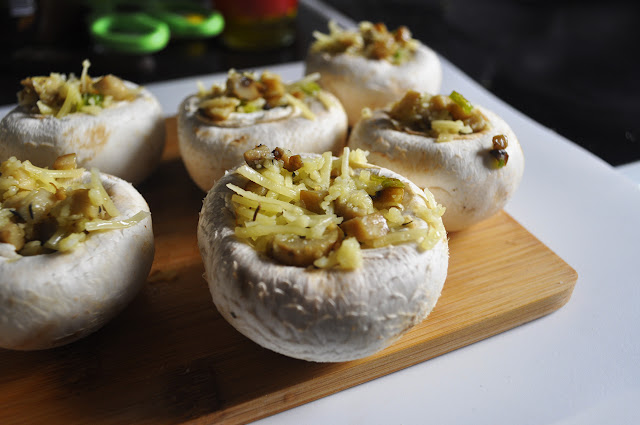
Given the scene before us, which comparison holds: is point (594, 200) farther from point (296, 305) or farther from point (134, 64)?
point (134, 64)

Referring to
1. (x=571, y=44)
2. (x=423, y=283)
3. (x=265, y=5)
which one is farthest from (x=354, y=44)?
(x=571, y=44)

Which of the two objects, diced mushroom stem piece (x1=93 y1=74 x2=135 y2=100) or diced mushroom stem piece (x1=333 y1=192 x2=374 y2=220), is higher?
diced mushroom stem piece (x1=333 y1=192 x2=374 y2=220)

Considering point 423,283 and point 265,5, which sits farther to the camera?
point 265,5

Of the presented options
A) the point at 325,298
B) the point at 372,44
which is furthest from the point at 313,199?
the point at 372,44

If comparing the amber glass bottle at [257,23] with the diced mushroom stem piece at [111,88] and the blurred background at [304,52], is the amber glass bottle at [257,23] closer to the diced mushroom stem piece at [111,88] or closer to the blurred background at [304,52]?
the blurred background at [304,52]

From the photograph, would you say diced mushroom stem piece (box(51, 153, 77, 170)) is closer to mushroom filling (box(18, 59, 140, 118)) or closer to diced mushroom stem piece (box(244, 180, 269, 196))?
mushroom filling (box(18, 59, 140, 118))

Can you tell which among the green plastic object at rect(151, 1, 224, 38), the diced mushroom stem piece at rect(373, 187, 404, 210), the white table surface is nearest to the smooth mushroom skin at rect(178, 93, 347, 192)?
the diced mushroom stem piece at rect(373, 187, 404, 210)
